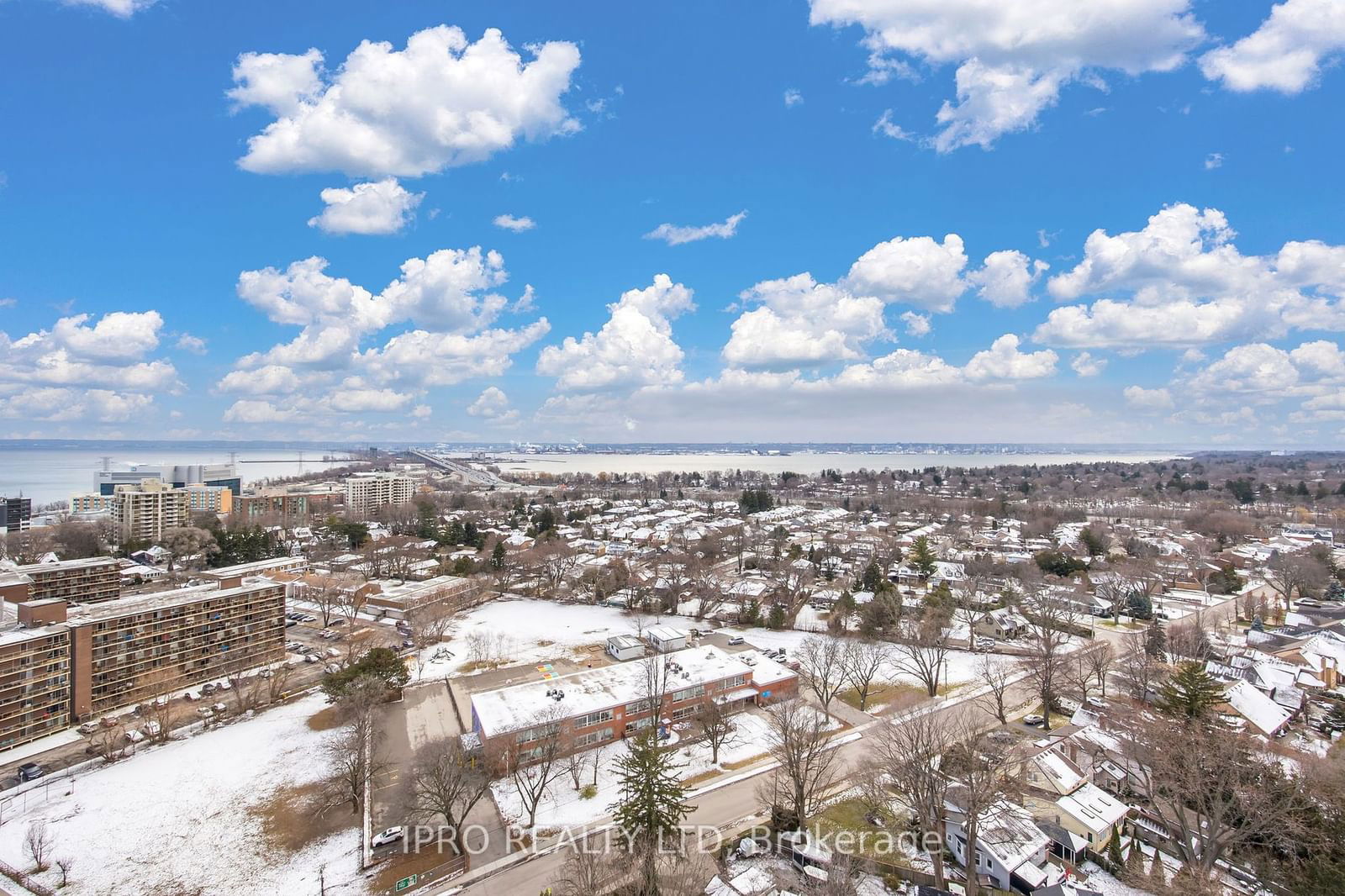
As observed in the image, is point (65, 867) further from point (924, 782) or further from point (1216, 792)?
point (1216, 792)

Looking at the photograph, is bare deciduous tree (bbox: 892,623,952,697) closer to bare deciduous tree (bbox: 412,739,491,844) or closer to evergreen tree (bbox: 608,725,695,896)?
evergreen tree (bbox: 608,725,695,896)

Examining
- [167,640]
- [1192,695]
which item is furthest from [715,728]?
[167,640]

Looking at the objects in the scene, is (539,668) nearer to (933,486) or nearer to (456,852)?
(456,852)

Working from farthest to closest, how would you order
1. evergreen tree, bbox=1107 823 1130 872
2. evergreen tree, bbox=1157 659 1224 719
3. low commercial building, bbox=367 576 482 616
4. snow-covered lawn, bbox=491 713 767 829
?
low commercial building, bbox=367 576 482 616, evergreen tree, bbox=1157 659 1224 719, snow-covered lawn, bbox=491 713 767 829, evergreen tree, bbox=1107 823 1130 872

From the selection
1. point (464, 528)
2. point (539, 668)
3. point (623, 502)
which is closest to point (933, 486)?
point (623, 502)

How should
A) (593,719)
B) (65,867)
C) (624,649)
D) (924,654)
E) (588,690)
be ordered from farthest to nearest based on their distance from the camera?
(624,649) → (924,654) → (588,690) → (593,719) → (65,867)

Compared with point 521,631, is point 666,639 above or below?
above

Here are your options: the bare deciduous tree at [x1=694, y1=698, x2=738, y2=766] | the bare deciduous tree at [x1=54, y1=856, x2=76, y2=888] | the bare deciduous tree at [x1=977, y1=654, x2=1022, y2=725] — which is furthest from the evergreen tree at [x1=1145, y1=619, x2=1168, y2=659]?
the bare deciduous tree at [x1=54, y1=856, x2=76, y2=888]
